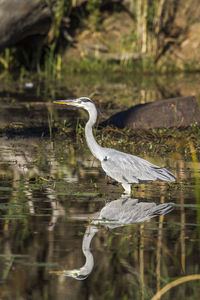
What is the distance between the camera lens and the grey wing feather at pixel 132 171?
6078 millimetres

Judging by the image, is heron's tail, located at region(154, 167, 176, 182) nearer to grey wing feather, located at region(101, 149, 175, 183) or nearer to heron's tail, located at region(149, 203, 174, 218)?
grey wing feather, located at region(101, 149, 175, 183)

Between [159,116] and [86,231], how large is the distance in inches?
232

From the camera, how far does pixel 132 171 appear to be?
6152mm

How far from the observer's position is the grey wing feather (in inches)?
239

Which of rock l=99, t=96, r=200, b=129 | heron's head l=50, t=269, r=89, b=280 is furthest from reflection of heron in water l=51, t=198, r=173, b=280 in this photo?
rock l=99, t=96, r=200, b=129

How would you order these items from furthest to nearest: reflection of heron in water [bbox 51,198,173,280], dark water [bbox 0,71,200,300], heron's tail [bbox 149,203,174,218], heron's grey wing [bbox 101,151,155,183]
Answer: heron's grey wing [bbox 101,151,155,183] → heron's tail [bbox 149,203,174,218] → reflection of heron in water [bbox 51,198,173,280] → dark water [bbox 0,71,200,300]

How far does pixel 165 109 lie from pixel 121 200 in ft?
16.5

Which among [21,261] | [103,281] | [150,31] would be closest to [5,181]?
[21,261]

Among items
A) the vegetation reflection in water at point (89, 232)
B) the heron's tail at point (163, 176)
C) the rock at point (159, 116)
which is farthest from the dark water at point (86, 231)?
the rock at point (159, 116)

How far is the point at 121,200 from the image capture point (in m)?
5.93

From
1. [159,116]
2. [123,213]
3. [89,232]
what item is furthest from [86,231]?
[159,116]

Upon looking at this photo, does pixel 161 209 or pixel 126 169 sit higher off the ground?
pixel 126 169

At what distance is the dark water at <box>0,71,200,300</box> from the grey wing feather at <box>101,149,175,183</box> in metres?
0.17

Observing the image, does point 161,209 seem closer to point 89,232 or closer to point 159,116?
point 89,232
